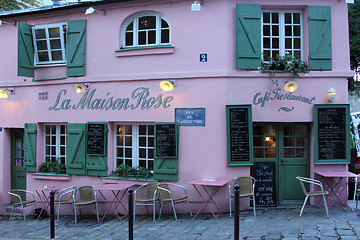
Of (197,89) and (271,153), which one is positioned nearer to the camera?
(197,89)

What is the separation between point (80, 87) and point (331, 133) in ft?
20.0

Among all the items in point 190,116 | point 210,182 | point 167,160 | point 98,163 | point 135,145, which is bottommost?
point 210,182

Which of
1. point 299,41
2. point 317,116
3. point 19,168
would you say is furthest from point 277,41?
point 19,168

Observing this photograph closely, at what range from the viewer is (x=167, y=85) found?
8203mm

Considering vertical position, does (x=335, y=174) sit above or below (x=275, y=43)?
below

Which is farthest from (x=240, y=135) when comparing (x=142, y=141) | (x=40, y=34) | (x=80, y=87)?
(x=40, y=34)

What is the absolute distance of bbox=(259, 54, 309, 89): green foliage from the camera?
310 inches

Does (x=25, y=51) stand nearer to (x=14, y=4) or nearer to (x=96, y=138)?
(x=96, y=138)

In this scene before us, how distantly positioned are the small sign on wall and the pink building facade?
24 millimetres

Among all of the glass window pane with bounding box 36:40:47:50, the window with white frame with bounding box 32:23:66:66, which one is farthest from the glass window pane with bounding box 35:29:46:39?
the glass window pane with bounding box 36:40:47:50

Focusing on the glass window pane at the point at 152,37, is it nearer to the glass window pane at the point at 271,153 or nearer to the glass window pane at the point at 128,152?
the glass window pane at the point at 128,152

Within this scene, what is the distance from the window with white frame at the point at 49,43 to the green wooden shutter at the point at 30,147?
5.85ft

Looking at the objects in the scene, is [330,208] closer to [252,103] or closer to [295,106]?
[295,106]

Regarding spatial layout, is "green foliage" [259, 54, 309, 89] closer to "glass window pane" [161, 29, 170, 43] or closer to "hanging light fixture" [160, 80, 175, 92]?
"hanging light fixture" [160, 80, 175, 92]
